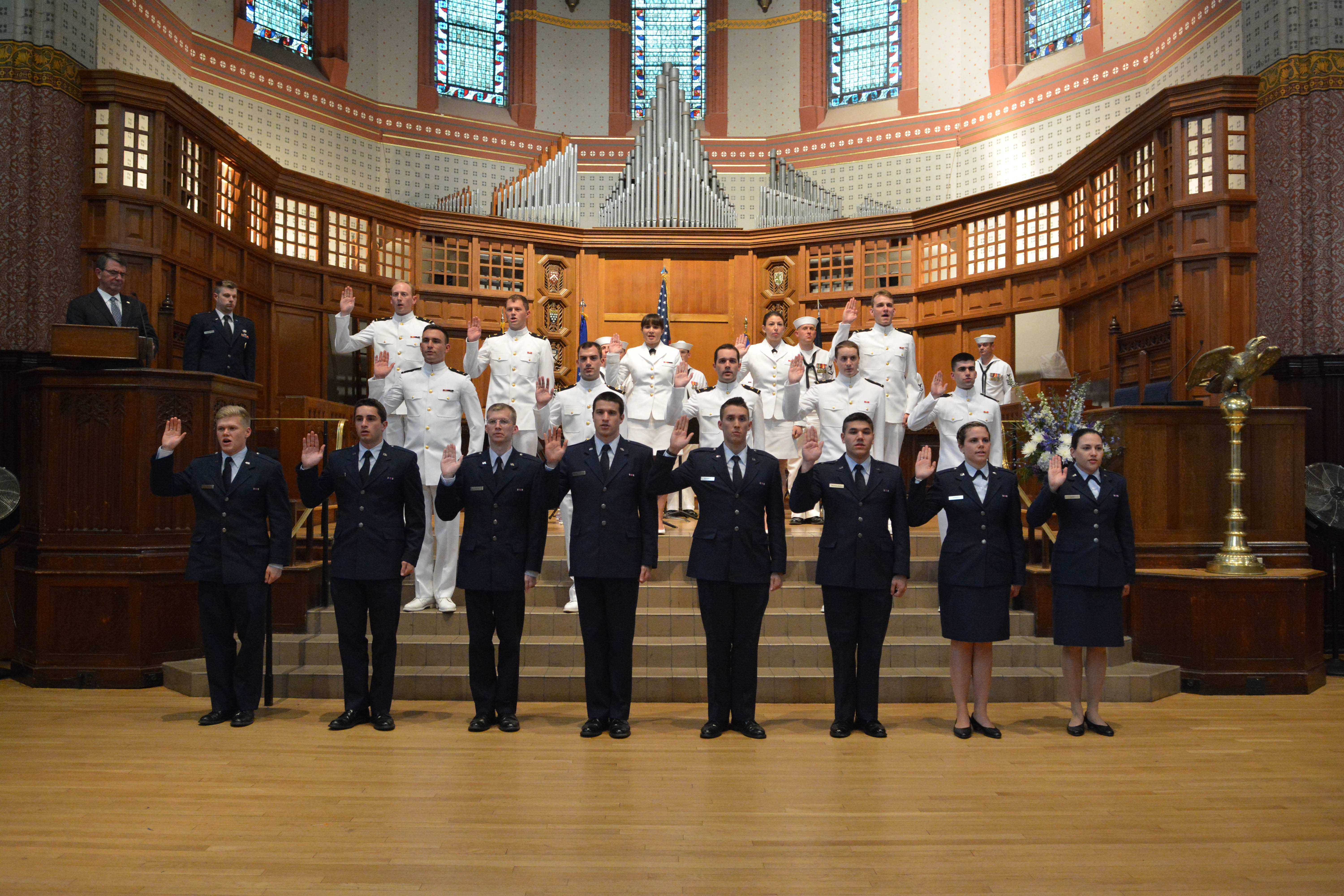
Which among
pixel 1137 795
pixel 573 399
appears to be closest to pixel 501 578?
pixel 573 399

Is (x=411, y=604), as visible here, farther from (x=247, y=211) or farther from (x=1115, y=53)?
(x=1115, y=53)

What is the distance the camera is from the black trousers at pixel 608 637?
4684mm

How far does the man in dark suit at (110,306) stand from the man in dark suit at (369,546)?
219 centimetres

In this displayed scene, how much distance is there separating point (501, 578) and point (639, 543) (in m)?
0.66

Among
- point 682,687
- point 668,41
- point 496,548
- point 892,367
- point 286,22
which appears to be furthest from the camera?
point 668,41

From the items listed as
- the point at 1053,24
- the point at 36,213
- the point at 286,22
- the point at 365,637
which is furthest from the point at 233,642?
the point at 1053,24

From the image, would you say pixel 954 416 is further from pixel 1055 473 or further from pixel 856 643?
pixel 856 643

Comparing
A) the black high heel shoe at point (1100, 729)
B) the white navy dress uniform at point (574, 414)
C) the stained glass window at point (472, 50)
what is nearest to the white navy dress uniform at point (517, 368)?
the white navy dress uniform at point (574, 414)

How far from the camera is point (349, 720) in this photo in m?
4.71

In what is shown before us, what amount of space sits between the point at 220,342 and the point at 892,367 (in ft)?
15.0

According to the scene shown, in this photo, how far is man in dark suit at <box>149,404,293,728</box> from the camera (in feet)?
15.8

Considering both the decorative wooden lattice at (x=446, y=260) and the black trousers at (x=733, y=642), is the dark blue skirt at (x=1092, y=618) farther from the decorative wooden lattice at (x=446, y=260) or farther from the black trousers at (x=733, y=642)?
the decorative wooden lattice at (x=446, y=260)

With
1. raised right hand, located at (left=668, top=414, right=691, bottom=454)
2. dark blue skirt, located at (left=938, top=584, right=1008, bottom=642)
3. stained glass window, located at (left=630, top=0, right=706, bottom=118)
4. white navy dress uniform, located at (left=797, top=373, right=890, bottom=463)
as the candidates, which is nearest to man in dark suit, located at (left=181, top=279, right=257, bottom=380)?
raised right hand, located at (left=668, top=414, right=691, bottom=454)

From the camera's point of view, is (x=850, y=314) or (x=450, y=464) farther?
(x=850, y=314)
